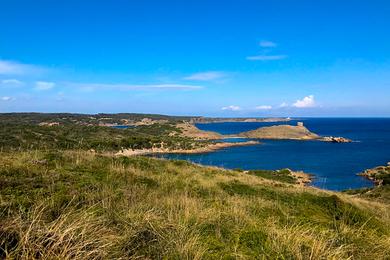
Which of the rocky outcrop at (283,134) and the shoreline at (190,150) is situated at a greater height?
the rocky outcrop at (283,134)

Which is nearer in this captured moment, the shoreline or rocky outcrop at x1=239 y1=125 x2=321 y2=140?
the shoreline

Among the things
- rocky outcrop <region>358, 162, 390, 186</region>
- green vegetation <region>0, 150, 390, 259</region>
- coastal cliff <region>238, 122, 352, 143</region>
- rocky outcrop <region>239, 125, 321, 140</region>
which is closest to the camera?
green vegetation <region>0, 150, 390, 259</region>

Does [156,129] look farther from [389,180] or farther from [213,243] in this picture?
[213,243]

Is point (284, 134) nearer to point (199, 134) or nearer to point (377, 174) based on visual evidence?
point (199, 134)

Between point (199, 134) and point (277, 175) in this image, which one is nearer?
point (277, 175)

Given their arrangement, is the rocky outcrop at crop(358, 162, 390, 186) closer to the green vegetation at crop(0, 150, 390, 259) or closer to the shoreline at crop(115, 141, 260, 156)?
the shoreline at crop(115, 141, 260, 156)

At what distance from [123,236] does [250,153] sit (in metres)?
94.1

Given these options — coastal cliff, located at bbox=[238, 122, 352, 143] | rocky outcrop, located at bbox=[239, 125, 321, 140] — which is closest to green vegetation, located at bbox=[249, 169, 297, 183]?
coastal cliff, located at bbox=[238, 122, 352, 143]

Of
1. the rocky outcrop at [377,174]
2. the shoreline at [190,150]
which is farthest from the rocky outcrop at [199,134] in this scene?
the rocky outcrop at [377,174]

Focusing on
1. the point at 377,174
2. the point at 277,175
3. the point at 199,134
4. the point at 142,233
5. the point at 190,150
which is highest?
the point at 142,233

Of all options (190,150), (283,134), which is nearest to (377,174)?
(190,150)

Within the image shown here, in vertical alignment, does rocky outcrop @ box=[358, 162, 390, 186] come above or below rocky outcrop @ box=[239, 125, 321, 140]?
below

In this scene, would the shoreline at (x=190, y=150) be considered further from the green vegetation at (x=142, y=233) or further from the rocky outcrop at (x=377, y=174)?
the green vegetation at (x=142, y=233)

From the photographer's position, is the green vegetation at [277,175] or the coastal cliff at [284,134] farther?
the coastal cliff at [284,134]
